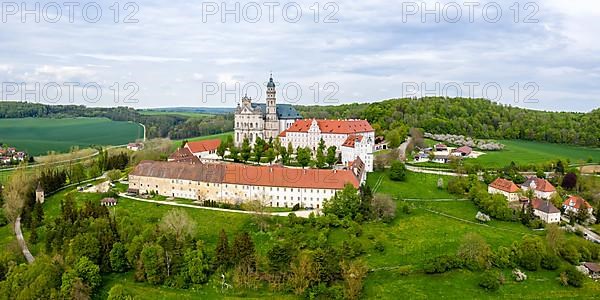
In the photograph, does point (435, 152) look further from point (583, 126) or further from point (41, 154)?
point (41, 154)

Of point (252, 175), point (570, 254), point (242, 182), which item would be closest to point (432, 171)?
point (570, 254)

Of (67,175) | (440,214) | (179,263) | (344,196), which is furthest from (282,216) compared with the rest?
(67,175)

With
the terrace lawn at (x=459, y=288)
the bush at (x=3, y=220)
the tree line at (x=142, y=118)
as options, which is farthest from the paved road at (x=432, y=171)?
the tree line at (x=142, y=118)

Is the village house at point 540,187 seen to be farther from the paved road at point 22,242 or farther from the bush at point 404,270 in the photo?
the paved road at point 22,242

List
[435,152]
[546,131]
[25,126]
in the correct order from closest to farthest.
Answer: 1. [435,152]
2. [546,131]
3. [25,126]

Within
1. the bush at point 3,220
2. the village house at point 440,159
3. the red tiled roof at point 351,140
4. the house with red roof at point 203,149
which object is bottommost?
the bush at point 3,220

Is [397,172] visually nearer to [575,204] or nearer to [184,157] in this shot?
[575,204]

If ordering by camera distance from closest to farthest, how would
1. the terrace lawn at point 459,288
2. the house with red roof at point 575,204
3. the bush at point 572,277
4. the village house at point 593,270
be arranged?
1. the terrace lawn at point 459,288
2. the bush at point 572,277
3. the village house at point 593,270
4. the house with red roof at point 575,204
